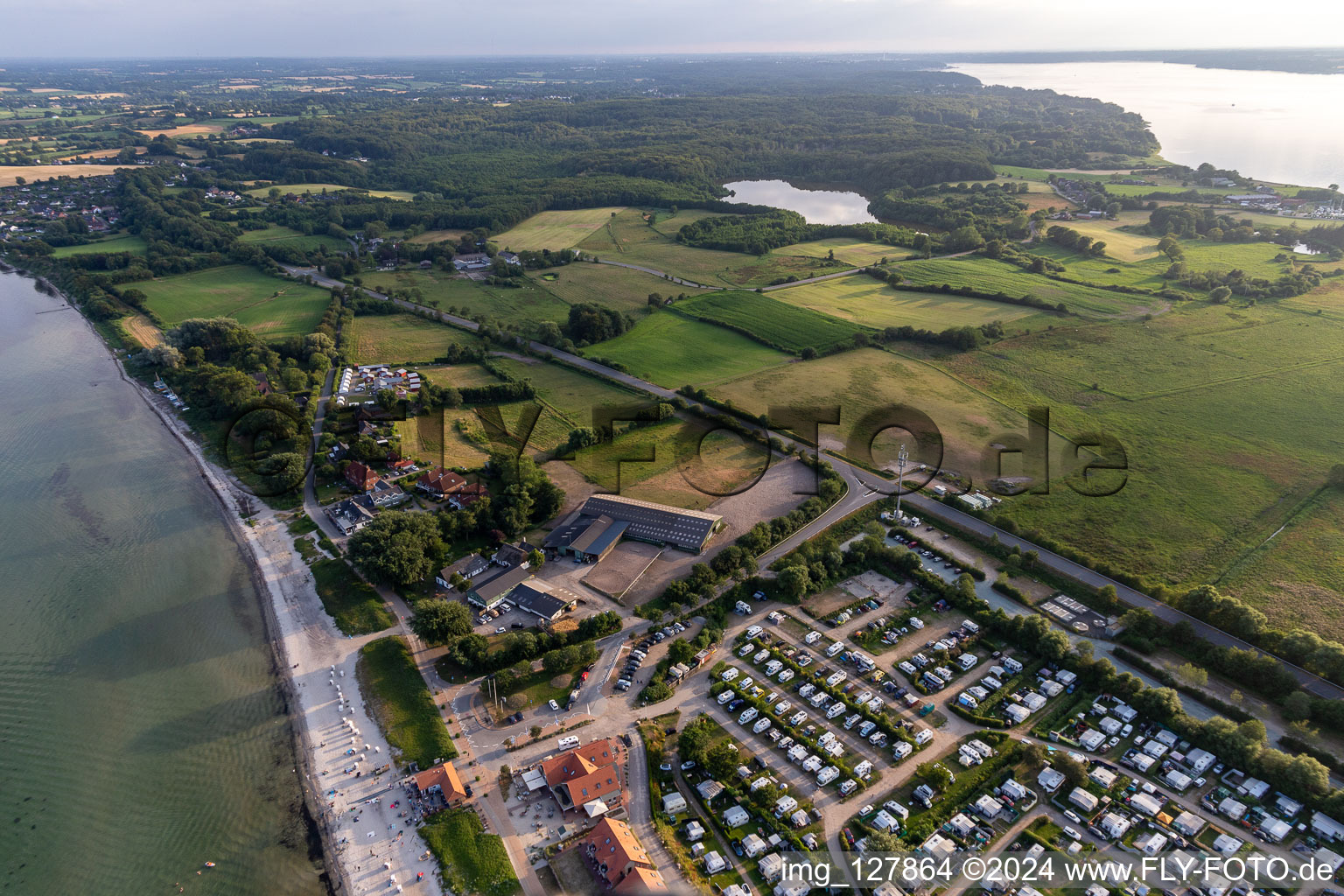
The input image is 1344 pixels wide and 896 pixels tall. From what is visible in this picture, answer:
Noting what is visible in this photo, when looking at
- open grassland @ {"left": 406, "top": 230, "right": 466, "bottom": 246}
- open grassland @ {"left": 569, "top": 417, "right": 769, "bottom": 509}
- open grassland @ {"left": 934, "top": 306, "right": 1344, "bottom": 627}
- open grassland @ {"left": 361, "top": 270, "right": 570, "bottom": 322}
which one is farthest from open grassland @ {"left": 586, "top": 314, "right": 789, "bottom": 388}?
open grassland @ {"left": 406, "top": 230, "right": 466, "bottom": 246}

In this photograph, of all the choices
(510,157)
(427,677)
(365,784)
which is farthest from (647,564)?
(510,157)

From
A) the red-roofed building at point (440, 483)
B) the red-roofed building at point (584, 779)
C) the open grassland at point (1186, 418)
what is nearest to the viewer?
the red-roofed building at point (584, 779)

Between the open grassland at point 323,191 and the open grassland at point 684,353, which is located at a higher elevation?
the open grassland at point 323,191

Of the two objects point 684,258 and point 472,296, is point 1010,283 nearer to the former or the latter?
point 684,258

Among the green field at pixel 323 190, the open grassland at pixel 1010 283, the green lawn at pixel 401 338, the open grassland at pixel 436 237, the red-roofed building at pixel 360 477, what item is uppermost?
the green field at pixel 323 190

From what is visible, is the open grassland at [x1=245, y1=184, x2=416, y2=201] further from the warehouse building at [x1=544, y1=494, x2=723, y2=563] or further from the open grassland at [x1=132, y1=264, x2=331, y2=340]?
the warehouse building at [x1=544, y1=494, x2=723, y2=563]

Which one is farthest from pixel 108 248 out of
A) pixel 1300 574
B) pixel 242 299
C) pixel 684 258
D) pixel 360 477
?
pixel 1300 574

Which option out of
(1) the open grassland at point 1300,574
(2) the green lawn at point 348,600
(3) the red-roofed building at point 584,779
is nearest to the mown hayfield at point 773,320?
(1) the open grassland at point 1300,574

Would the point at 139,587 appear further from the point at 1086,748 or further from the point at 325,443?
the point at 1086,748

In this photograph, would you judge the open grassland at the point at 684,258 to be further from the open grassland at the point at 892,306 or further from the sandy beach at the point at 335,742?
the sandy beach at the point at 335,742
